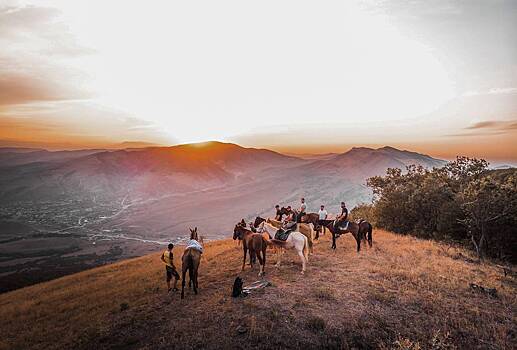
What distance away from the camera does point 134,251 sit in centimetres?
12012

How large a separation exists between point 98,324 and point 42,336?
2.86 meters

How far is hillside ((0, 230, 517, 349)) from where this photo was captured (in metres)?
9.53

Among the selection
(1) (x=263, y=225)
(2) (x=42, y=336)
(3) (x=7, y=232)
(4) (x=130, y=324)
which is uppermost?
(1) (x=263, y=225)

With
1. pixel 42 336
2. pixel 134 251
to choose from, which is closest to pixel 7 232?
pixel 134 251

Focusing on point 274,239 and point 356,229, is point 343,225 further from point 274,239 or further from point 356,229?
point 274,239

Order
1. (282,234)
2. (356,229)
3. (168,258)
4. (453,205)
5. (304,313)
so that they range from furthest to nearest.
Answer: (453,205) → (356,229) → (282,234) → (168,258) → (304,313)

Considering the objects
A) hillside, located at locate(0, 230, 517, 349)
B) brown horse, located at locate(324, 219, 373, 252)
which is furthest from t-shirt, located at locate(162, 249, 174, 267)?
brown horse, located at locate(324, 219, 373, 252)

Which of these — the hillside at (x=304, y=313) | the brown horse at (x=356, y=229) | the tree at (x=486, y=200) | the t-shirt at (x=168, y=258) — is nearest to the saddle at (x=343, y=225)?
the brown horse at (x=356, y=229)

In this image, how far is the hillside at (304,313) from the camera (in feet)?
31.3

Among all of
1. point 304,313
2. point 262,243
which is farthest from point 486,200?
point 304,313

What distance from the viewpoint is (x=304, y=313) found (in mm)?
10758

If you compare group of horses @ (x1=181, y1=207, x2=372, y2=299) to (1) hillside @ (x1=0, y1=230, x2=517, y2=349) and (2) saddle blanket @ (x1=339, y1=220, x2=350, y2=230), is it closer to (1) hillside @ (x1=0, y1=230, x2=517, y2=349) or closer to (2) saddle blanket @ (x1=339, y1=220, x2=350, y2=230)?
(2) saddle blanket @ (x1=339, y1=220, x2=350, y2=230)

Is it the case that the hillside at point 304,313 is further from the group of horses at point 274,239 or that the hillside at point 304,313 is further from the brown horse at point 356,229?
the brown horse at point 356,229

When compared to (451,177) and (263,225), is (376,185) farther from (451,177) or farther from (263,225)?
(263,225)
